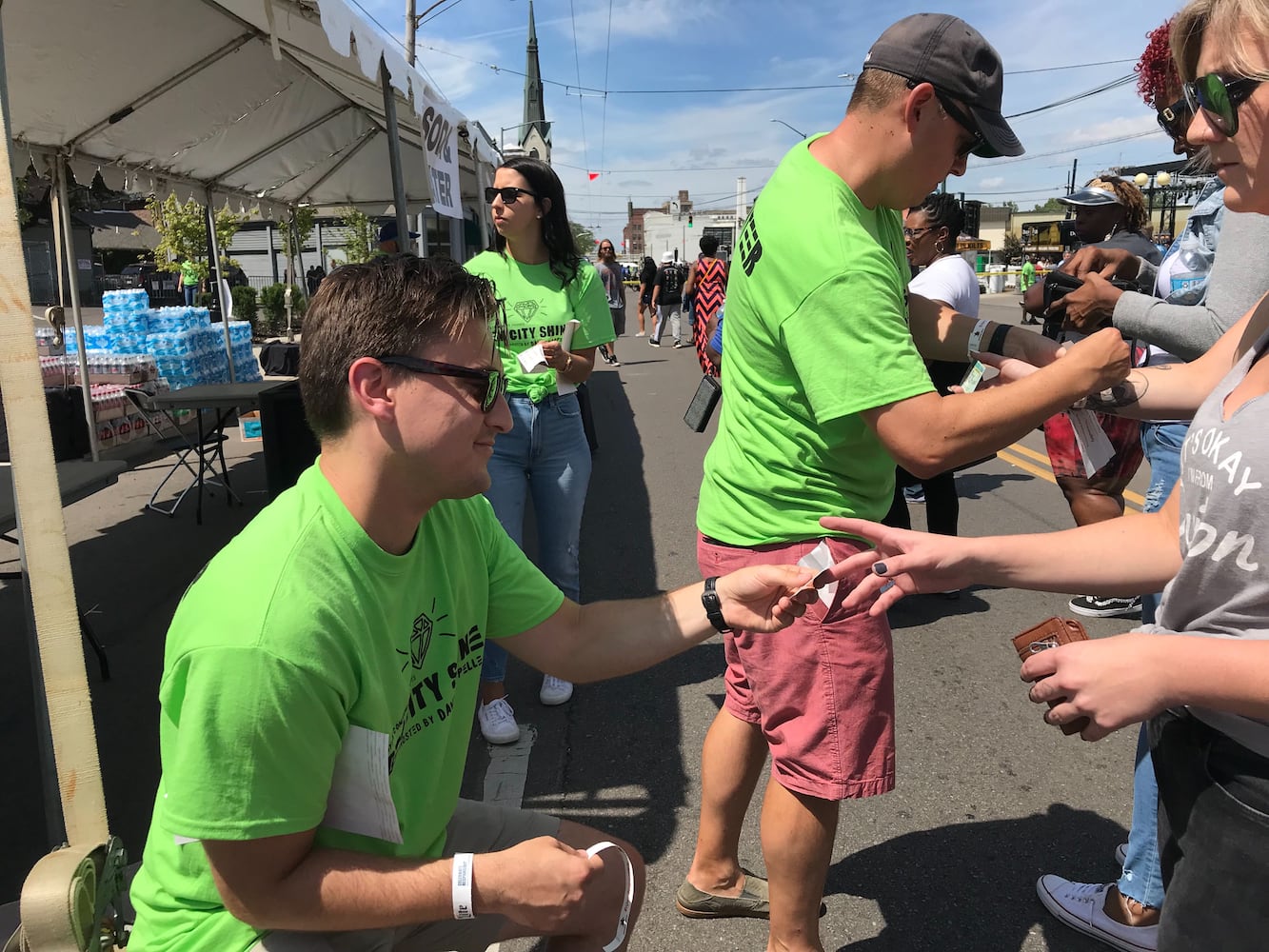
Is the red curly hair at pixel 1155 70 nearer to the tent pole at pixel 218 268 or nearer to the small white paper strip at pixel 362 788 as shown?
the small white paper strip at pixel 362 788

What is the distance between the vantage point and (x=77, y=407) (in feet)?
20.9

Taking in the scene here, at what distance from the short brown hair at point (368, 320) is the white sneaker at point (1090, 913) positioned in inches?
86.4

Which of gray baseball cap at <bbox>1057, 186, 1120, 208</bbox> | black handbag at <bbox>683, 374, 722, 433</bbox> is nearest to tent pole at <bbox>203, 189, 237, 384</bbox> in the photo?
black handbag at <bbox>683, 374, 722, 433</bbox>

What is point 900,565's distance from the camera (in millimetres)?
1579

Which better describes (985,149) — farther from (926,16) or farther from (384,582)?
(384,582)

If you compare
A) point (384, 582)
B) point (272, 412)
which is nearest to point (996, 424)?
point (384, 582)

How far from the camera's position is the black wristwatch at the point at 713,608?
1806mm

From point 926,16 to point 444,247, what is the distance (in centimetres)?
1429

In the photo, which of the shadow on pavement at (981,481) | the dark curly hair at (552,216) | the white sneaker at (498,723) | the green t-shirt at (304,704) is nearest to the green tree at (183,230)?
the shadow on pavement at (981,481)

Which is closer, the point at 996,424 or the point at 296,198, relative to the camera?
the point at 996,424

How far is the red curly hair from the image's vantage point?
86.5 inches

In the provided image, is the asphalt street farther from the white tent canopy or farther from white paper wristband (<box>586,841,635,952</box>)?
the white tent canopy

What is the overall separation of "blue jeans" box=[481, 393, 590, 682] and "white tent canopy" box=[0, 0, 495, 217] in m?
2.05

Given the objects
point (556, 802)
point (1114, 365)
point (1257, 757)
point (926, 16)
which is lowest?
point (556, 802)
